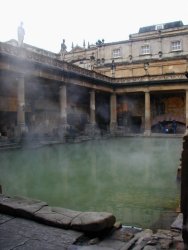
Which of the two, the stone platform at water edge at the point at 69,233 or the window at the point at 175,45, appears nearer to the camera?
the stone platform at water edge at the point at 69,233

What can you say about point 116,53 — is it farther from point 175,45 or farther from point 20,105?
point 20,105

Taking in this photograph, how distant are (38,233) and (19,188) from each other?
12.1ft

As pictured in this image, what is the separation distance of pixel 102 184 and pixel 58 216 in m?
3.65

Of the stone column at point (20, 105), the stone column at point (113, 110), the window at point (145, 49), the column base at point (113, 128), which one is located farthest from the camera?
the window at point (145, 49)

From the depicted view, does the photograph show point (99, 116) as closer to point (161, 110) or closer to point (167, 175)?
point (161, 110)

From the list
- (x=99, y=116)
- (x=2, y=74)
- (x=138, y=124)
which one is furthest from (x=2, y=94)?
(x=138, y=124)

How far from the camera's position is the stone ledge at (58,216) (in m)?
4.05

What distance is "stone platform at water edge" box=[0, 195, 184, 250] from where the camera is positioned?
11.9 ft

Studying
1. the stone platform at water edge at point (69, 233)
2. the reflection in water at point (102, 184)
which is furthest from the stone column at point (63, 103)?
the stone platform at water edge at point (69, 233)

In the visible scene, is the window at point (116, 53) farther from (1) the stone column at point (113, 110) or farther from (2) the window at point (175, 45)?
(1) the stone column at point (113, 110)

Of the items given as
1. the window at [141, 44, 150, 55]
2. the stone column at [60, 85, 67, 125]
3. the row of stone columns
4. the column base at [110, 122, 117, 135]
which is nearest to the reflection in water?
the row of stone columns

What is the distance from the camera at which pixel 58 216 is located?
441cm

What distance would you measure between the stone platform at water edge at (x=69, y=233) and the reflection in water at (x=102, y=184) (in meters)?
1.08

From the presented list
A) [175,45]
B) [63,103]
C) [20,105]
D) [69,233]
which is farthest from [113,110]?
[69,233]
